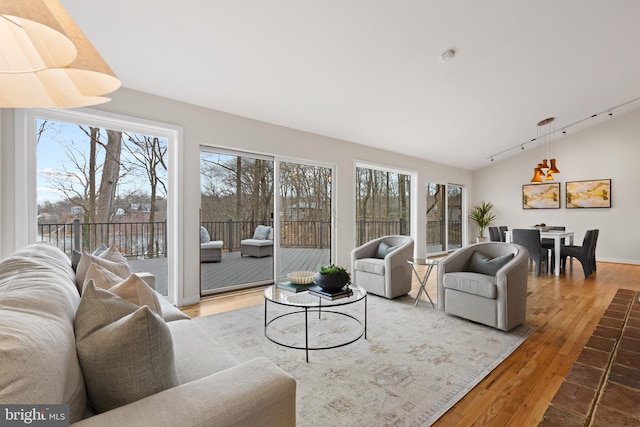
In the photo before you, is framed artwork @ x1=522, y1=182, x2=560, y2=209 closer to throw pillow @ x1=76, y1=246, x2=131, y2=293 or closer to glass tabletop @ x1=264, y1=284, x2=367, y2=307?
glass tabletop @ x1=264, y1=284, x2=367, y2=307

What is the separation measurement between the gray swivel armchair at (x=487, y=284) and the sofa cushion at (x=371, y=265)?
0.79 metres

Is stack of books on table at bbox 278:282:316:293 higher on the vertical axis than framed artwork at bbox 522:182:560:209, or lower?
lower

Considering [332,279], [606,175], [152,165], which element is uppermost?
[606,175]

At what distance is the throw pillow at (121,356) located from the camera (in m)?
0.89

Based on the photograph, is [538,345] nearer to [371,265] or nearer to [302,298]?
[371,265]

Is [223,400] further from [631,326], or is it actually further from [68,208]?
[631,326]

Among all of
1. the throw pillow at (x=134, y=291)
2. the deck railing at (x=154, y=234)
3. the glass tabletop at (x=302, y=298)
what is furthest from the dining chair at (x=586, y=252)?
the throw pillow at (x=134, y=291)

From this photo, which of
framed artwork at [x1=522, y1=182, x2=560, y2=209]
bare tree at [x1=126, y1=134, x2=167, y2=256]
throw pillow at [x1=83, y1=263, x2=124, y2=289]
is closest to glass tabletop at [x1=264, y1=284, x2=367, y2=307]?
throw pillow at [x1=83, y1=263, x2=124, y2=289]

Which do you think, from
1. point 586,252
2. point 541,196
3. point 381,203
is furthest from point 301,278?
point 541,196

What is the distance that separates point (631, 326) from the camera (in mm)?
3055

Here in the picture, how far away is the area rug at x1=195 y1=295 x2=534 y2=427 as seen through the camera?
1.82 m

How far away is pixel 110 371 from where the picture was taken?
896mm

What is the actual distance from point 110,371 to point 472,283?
3061mm

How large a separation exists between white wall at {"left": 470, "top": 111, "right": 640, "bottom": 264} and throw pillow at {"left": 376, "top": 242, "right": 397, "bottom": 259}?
5.74 metres
